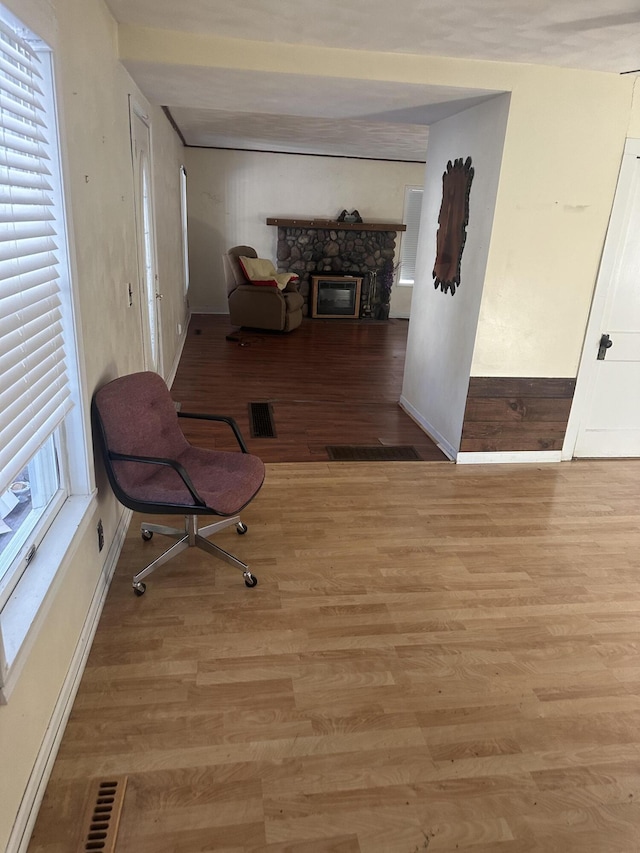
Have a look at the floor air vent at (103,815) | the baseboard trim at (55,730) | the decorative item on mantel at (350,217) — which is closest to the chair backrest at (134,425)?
the baseboard trim at (55,730)

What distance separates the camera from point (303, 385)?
18.4ft

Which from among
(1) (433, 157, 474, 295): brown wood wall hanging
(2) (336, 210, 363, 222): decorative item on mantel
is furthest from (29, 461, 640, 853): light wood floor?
(2) (336, 210, 363, 222): decorative item on mantel

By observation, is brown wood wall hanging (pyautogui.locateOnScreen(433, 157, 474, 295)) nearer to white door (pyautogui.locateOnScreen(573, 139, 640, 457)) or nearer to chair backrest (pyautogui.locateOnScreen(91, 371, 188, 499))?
white door (pyautogui.locateOnScreen(573, 139, 640, 457))

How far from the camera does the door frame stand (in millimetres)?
3500

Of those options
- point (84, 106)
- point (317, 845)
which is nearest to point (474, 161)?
point (84, 106)

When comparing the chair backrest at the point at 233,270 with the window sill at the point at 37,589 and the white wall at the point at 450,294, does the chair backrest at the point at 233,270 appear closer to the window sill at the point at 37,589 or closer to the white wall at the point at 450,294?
the white wall at the point at 450,294

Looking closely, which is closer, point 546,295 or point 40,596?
point 40,596

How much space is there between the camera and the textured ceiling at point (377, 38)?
95.0 inches

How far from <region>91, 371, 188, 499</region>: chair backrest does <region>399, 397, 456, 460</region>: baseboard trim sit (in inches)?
77.0

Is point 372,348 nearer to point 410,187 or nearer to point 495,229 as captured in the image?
point 410,187

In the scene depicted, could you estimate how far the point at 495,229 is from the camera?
3492 mm

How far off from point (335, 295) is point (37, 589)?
788 centimetres

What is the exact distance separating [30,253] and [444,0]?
1.91 metres

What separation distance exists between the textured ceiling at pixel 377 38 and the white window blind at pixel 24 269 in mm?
1309
